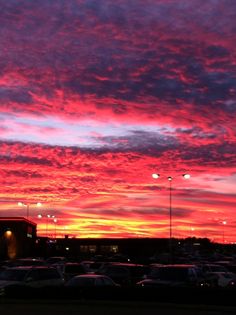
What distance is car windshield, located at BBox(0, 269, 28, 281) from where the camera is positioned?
1043 inches

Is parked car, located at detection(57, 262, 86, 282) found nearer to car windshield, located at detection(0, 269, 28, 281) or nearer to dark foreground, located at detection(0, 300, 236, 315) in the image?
car windshield, located at detection(0, 269, 28, 281)

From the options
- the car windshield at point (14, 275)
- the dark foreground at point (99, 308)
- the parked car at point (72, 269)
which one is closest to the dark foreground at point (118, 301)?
the dark foreground at point (99, 308)

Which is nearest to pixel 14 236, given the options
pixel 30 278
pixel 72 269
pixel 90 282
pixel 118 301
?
pixel 72 269

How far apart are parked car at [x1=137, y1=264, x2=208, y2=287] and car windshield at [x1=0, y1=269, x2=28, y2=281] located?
5.16 metres

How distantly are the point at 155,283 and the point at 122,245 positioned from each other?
122 meters

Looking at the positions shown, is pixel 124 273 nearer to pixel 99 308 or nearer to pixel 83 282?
pixel 83 282

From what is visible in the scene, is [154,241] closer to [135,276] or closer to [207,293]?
[135,276]

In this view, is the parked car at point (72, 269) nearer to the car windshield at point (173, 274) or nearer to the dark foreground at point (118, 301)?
the car windshield at point (173, 274)

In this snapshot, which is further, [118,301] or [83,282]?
[83,282]

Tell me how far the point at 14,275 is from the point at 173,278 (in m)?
7.07

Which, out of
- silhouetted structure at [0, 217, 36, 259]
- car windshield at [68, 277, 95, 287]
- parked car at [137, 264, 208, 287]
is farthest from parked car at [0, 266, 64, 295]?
silhouetted structure at [0, 217, 36, 259]

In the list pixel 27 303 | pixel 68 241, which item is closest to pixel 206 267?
pixel 27 303

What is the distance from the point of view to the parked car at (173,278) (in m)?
25.6

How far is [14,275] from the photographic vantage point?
2677cm
